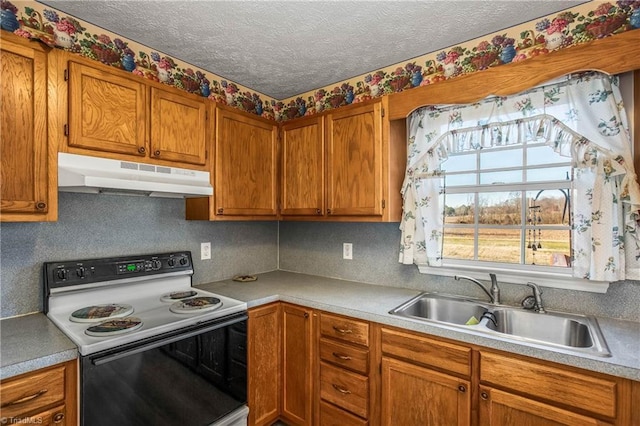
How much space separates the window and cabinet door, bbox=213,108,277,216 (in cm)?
127

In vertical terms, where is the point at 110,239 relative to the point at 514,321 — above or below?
above

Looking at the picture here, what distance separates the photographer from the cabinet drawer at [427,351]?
1391 mm

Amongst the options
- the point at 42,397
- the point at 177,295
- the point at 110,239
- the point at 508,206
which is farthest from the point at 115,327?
the point at 508,206

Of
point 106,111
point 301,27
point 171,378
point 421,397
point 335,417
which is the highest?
point 301,27

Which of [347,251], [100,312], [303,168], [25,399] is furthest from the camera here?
[347,251]

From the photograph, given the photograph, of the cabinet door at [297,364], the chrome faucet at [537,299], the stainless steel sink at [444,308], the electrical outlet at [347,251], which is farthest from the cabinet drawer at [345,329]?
the chrome faucet at [537,299]

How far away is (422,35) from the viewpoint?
1796 millimetres

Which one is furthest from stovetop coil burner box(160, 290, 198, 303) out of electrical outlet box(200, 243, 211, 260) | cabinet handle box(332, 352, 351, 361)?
cabinet handle box(332, 352, 351, 361)

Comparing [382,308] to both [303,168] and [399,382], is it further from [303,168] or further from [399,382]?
[303,168]

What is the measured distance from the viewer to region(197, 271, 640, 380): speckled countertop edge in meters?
1.12

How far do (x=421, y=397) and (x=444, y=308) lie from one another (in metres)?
0.58

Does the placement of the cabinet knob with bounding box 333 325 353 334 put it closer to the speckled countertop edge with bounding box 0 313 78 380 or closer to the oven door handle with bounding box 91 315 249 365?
the oven door handle with bounding box 91 315 249 365

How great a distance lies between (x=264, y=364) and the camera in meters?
1.94

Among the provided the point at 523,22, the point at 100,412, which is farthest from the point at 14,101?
the point at 523,22
